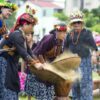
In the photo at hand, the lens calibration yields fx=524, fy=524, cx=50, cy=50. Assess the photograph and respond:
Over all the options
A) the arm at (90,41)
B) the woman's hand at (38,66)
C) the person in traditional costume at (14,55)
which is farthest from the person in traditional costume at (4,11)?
the arm at (90,41)

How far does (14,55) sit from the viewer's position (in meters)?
6.26

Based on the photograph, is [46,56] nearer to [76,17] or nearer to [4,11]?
[4,11]

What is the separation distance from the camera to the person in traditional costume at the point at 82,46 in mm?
7930

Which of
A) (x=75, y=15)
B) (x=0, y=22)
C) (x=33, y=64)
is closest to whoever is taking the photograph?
(x=33, y=64)

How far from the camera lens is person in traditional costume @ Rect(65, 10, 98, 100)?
793 centimetres

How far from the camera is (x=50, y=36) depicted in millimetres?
7098

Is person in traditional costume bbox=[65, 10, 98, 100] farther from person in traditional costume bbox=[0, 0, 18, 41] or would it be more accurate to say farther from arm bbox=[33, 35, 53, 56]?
person in traditional costume bbox=[0, 0, 18, 41]

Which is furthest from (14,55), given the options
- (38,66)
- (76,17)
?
(76,17)

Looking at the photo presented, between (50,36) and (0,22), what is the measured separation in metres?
0.72

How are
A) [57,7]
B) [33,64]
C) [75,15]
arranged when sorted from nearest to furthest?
[33,64] < [75,15] < [57,7]

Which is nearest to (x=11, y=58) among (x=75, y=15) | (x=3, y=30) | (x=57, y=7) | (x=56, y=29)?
(x=3, y=30)

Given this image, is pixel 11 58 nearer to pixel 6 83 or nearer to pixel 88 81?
pixel 6 83

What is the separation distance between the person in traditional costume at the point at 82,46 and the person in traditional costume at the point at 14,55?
1641mm

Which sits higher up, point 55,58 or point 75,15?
point 75,15
